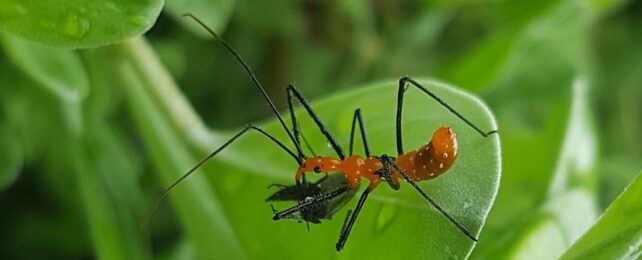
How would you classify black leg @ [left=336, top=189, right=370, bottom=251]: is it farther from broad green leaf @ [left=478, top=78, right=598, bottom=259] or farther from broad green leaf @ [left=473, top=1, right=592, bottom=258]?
broad green leaf @ [left=473, top=1, right=592, bottom=258]

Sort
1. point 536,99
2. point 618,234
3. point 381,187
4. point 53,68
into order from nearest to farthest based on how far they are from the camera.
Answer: point 618,234 → point 381,187 → point 53,68 → point 536,99

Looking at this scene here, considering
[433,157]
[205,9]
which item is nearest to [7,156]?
[205,9]

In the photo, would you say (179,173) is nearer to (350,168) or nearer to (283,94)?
(350,168)

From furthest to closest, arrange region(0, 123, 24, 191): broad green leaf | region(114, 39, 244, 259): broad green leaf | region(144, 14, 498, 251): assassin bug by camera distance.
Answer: region(0, 123, 24, 191): broad green leaf → region(114, 39, 244, 259): broad green leaf → region(144, 14, 498, 251): assassin bug

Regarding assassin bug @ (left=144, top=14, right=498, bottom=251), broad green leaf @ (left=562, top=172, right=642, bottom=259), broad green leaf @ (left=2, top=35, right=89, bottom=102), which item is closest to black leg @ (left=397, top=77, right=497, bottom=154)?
assassin bug @ (left=144, top=14, right=498, bottom=251)

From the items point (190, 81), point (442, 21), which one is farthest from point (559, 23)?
point (190, 81)

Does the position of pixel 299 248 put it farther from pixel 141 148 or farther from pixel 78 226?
pixel 141 148
